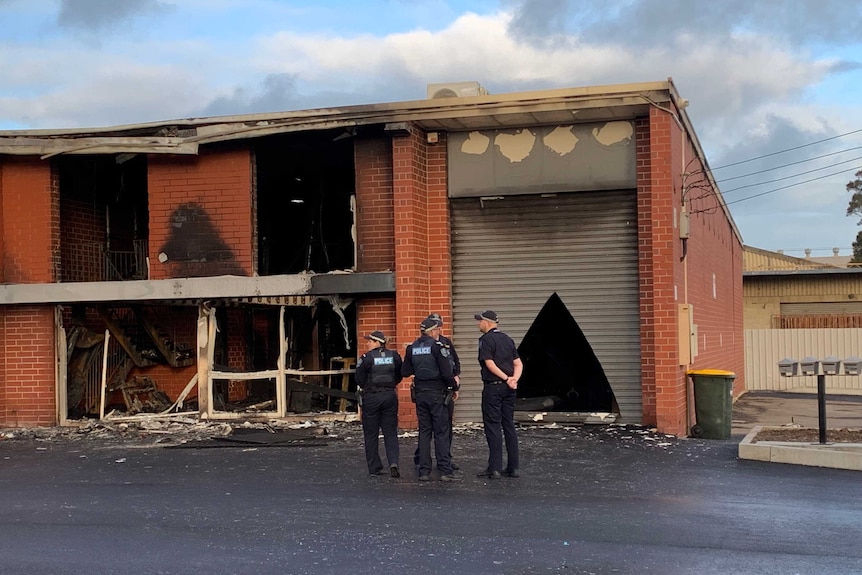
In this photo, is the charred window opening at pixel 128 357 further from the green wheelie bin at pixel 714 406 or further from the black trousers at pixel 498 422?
the green wheelie bin at pixel 714 406

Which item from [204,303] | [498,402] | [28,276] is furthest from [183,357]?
[498,402]

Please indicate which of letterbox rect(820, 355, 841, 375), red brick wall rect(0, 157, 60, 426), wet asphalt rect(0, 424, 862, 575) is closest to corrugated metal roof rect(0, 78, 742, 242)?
red brick wall rect(0, 157, 60, 426)

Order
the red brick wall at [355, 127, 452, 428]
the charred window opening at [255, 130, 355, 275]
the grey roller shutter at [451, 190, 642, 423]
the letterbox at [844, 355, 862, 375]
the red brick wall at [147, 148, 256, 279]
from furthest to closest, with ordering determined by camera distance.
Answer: the charred window opening at [255, 130, 355, 275]
the red brick wall at [147, 148, 256, 279]
the red brick wall at [355, 127, 452, 428]
the grey roller shutter at [451, 190, 642, 423]
the letterbox at [844, 355, 862, 375]

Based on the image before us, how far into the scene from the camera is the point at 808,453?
434 inches

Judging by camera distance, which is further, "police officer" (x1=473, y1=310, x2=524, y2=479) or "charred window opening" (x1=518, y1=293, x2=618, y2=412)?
"charred window opening" (x1=518, y1=293, x2=618, y2=412)

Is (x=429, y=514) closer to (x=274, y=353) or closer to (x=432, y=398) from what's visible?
(x=432, y=398)

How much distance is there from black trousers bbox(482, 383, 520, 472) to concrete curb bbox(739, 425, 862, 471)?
3320 millimetres

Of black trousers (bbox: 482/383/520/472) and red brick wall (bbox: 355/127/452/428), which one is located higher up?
red brick wall (bbox: 355/127/452/428)

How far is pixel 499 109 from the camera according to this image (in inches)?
531

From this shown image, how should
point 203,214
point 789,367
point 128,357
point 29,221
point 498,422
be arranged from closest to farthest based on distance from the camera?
point 498,422 → point 789,367 → point 203,214 → point 29,221 → point 128,357

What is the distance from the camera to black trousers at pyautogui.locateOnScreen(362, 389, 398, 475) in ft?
33.1

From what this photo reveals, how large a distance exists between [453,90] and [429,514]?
809 centimetres

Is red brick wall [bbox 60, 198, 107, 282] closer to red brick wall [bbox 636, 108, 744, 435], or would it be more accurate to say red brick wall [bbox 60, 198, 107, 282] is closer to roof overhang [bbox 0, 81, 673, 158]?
roof overhang [bbox 0, 81, 673, 158]

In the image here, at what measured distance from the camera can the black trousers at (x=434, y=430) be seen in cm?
988
